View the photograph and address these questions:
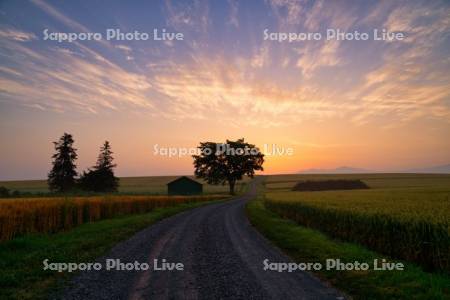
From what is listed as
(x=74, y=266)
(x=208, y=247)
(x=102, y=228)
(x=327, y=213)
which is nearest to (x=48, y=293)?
(x=74, y=266)

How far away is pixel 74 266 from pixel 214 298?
5648 millimetres

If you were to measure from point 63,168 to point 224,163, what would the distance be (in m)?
41.6

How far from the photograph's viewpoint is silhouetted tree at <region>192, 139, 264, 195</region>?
9431cm

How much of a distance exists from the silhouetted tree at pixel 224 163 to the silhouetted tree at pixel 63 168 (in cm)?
3195

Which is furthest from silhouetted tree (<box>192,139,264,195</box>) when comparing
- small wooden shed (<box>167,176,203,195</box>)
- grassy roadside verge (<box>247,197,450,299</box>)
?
grassy roadside verge (<box>247,197,450,299</box>)

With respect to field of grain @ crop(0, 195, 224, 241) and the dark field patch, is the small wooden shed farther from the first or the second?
field of grain @ crop(0, 195, 224, 241)

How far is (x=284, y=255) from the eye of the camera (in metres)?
12.8

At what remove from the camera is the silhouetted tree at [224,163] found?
9431 centimetres

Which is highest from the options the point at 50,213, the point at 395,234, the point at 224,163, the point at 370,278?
the point at 224,163

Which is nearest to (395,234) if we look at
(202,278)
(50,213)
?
(202,278)

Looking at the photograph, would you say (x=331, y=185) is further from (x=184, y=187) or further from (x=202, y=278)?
(x=202, y=278)

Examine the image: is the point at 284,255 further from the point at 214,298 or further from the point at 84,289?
the point at 84,289

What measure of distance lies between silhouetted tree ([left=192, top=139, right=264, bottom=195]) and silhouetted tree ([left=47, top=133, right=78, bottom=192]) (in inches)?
1258

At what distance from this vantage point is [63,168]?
87625mm
